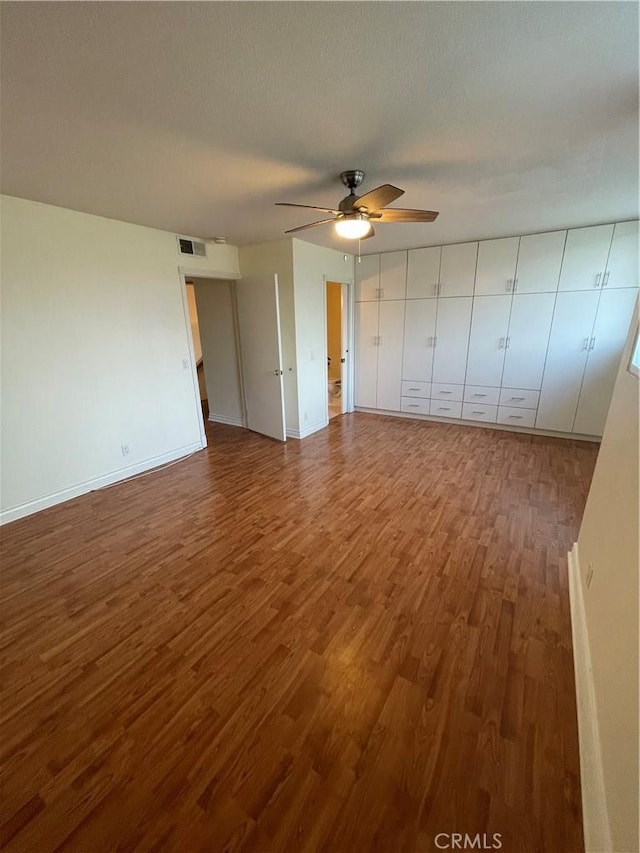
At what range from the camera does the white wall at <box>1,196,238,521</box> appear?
269cm

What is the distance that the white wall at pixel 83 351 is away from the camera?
2.69 m

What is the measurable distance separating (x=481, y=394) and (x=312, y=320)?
2602 mm

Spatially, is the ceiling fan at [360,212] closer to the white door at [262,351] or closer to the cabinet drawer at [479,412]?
the white door at [262,351]

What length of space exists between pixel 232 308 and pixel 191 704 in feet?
14.4

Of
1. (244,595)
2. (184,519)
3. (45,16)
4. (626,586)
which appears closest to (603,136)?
(626,586)

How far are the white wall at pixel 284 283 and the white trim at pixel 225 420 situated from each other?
0.95 m

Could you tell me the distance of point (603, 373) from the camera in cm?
398

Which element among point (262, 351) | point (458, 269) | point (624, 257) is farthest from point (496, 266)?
point (262, 351)

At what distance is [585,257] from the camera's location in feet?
12.6

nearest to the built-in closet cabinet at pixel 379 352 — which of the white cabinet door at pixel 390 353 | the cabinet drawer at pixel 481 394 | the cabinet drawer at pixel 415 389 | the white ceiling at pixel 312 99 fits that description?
the white cabinet door at pixel 390 353

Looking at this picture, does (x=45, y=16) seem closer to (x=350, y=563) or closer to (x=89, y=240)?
(x=89, y=240)

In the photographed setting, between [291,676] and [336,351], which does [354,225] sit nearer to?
[291,676]

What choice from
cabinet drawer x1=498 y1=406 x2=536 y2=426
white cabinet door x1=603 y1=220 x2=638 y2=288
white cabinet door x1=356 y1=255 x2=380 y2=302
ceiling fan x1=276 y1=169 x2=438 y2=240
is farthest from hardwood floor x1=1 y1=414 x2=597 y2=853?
white cabinet door x1=356 y1=255 x2=380 y2=302

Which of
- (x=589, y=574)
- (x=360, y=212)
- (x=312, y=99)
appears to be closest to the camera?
(x=312, y=99)
